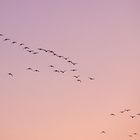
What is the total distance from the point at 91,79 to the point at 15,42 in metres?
2.63

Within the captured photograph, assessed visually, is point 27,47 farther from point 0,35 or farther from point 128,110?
point 128,110

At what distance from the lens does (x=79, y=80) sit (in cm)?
1518

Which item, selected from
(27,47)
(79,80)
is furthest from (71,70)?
(27,47)

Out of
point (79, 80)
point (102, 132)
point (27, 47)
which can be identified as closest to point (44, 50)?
point (27, 47)

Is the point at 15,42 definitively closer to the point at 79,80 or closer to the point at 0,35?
the point at 0,35

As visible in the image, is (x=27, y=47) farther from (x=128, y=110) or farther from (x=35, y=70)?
(x=128, y=110)

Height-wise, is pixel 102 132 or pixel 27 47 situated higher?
pixel 27 47

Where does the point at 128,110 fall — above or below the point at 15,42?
below

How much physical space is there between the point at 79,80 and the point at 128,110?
5.86 ft

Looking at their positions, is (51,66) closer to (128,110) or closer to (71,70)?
(71,70)

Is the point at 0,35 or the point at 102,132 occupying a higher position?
the point at 0,35

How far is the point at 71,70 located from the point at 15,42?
1.91 meters

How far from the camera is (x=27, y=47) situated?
48.3 feet

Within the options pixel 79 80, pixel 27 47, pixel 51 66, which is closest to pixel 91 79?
pixel 79 80
